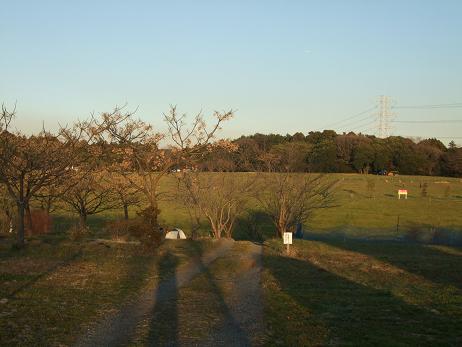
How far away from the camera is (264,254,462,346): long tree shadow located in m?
8.54

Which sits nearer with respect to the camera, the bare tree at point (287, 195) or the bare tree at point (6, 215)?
the bare tree at point (6, 215)

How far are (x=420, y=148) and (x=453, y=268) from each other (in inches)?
3196

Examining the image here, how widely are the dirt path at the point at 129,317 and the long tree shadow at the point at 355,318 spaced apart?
2.35 m

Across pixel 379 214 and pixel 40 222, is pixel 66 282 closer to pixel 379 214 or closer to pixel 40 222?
pixel 40 222

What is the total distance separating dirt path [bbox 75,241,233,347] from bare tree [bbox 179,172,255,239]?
14.1 meters

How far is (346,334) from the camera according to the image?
884 centimetres

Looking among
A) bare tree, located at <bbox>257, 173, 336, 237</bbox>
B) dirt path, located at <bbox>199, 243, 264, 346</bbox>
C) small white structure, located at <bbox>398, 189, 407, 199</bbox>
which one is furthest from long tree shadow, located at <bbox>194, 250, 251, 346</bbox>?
small white structure, located at <bbox>398, 189, 407, 199</bbox>

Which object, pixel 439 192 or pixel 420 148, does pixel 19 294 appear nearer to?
pixel 439 192

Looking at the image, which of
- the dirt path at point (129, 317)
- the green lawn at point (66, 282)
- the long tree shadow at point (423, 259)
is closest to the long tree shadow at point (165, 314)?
the dirt path at point (129, 317)

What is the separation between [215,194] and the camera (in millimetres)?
30719

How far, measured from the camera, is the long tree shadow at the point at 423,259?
660 inches

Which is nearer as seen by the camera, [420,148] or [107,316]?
[107,316]

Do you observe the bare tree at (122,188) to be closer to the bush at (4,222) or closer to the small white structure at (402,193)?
the bush at (4,222)

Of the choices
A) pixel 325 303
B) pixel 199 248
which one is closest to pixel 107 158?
pixel 199 248
